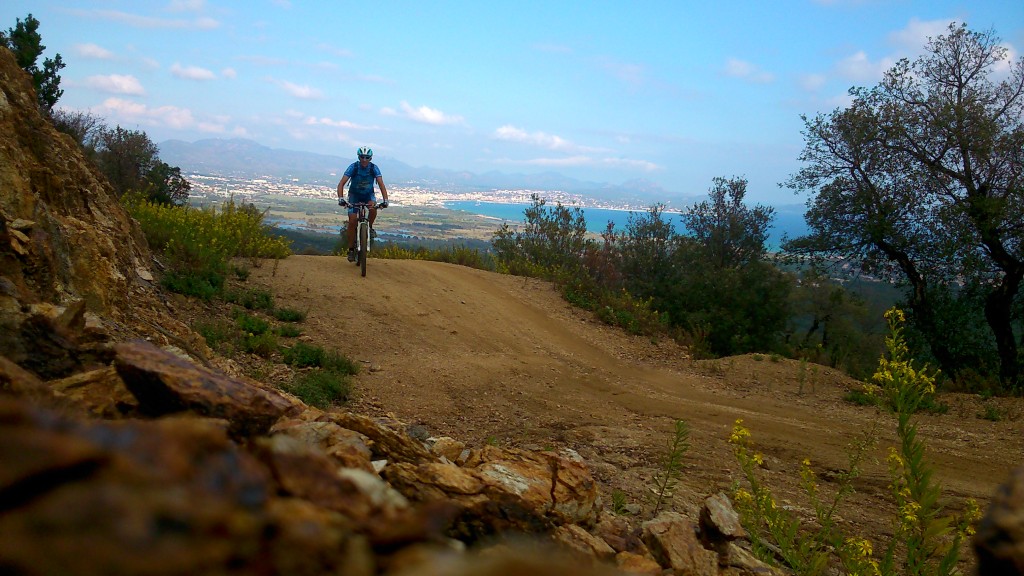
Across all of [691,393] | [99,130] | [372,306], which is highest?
[99,130]

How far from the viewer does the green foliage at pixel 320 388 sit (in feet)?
20.8

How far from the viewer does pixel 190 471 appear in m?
0.97

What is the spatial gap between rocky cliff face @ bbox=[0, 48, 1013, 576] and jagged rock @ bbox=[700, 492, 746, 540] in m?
0.02

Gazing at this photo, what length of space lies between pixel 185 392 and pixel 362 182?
388 inches

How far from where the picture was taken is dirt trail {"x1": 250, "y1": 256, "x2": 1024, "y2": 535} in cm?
640

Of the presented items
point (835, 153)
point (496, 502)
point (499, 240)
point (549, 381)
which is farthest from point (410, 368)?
point (499, 240)

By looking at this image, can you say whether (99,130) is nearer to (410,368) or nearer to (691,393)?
(410,368)

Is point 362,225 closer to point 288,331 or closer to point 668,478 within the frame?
point 288,331

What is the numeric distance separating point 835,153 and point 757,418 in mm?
8462

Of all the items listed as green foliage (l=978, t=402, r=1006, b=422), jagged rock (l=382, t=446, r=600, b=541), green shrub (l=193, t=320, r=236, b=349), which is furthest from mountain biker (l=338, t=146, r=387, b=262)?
green foliage (l=978, t=402, r=1006, b=422)

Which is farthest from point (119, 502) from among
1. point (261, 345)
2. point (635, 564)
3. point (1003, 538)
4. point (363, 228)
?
point (363, 228)

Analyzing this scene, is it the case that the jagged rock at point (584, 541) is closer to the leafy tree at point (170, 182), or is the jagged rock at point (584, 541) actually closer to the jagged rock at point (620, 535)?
the jagged rock at point (620, 535)

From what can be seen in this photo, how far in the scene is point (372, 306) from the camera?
412 inches

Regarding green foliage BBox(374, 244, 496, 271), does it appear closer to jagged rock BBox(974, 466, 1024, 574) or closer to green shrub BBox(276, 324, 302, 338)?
green shrub BBox(276, 324, 302, 338)
